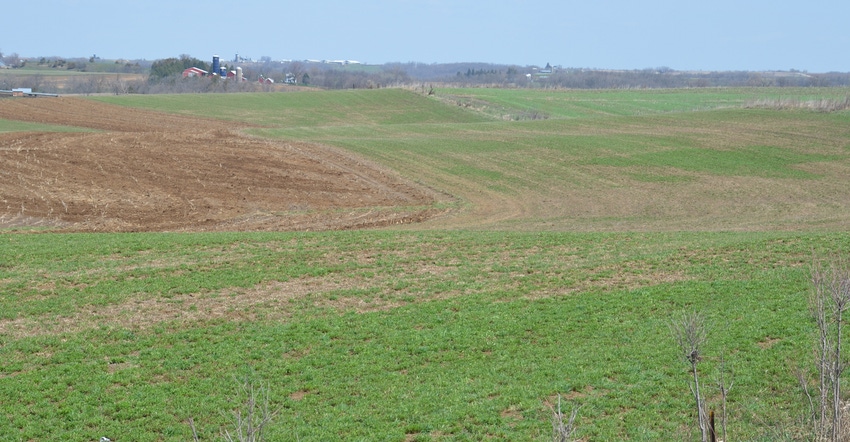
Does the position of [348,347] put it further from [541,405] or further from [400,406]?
[541,405]

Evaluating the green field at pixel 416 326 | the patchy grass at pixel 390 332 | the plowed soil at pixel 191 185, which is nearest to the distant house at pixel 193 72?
the plowed soil at pixel 191 185

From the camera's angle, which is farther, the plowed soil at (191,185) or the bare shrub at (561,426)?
the plowed soil at (191,185)

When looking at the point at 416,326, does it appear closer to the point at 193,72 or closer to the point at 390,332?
the point at 390,332

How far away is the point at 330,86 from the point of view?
148 m

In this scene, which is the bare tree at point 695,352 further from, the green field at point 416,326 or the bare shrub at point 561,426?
the green field at point 416,326

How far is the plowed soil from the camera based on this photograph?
96.2ft

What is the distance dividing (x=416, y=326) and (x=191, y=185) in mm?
21569

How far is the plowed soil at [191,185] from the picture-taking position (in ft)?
96.2

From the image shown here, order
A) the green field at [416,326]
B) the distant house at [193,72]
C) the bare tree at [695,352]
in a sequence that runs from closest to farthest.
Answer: the bare tree at [695,352]
the green field at [416,326]
the distant house at [193,72]

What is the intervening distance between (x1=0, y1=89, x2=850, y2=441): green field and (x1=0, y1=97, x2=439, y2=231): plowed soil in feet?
13.5

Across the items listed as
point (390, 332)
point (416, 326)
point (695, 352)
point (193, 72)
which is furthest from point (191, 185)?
point (193, 72)

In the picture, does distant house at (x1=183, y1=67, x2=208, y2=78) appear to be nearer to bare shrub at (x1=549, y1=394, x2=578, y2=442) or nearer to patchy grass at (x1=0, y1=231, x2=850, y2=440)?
patchy grass at (x1=0, y1=231, x2=850, y2=440)

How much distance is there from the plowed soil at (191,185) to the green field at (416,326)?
13.5ft

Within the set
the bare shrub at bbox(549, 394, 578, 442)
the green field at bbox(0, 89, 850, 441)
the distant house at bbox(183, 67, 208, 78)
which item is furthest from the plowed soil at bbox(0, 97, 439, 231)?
the distant house at bbox(183, 67, 208, 78)
